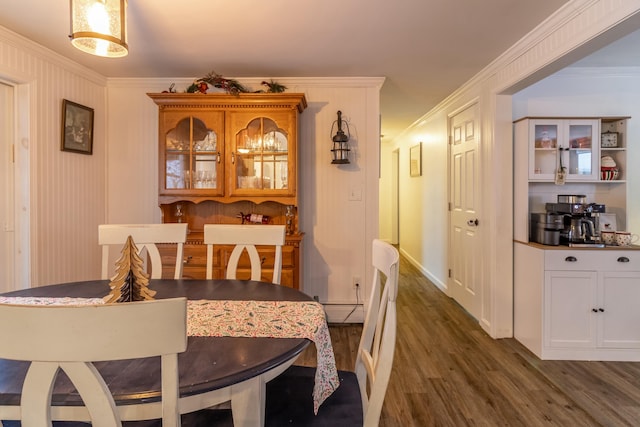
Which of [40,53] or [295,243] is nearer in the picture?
[40,53]

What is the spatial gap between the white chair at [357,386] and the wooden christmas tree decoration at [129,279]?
0.60 m

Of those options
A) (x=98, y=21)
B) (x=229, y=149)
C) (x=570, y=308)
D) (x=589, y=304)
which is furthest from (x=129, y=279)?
(x=589, y=304)

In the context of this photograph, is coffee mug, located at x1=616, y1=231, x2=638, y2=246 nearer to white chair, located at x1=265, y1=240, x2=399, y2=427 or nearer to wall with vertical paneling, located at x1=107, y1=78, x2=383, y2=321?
wall with vertical paneling, located at x1=107, y1=78, x2=383, y2=321

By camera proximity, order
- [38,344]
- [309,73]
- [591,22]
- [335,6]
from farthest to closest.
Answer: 1. [309,73]
2. [335,6]
3. [591,22]
4. [38,344]

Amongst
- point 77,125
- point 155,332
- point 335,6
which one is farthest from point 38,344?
point 77,125

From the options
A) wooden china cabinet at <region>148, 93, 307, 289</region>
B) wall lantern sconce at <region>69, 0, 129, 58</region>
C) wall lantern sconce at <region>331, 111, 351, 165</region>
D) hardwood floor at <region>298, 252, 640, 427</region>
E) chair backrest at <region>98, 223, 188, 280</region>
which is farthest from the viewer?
wall lantern sconce at <region>331, 111, 351, 165</region>

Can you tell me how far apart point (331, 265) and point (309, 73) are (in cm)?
181

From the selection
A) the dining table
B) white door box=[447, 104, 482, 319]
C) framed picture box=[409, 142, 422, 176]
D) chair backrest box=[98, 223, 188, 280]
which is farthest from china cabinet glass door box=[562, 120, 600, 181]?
chair backrest box=[98, 223, 188, 280]

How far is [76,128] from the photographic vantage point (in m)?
2.81

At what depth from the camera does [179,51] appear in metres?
2.55

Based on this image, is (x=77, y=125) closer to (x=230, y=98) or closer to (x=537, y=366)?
(x=230, y=98)

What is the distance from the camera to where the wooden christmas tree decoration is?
116cm

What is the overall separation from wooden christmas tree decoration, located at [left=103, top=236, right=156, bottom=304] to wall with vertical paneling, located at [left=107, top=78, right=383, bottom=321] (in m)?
2.05

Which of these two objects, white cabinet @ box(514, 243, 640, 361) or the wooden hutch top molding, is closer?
white cabinet @ box(514, 243, 640, 361)
